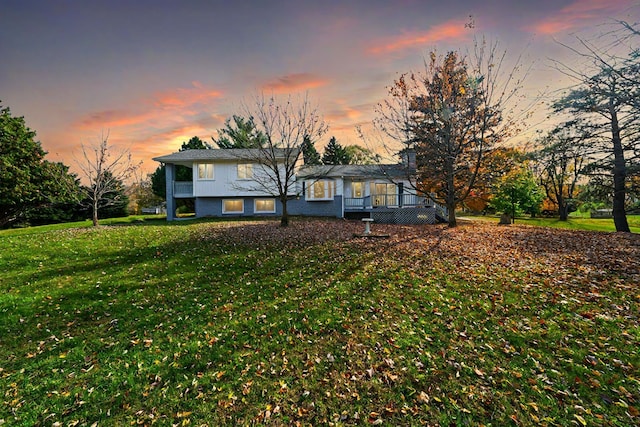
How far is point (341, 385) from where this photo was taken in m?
3.40

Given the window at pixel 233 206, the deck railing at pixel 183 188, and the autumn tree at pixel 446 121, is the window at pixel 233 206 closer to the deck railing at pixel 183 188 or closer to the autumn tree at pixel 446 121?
the deck railing at pixel 183 188

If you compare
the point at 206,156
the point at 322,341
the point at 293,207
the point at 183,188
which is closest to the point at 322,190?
the point at 293,207

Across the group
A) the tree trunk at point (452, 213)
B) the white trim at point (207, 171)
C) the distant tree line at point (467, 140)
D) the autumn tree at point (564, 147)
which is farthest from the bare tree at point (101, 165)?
the autumn tree at point (564, 147)

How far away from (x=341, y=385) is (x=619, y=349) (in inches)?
166

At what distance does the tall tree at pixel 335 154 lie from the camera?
4491 centimetres

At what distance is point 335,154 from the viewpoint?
45750mm

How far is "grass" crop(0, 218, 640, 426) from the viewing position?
3076mm

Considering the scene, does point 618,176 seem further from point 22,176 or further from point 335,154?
point 22,176

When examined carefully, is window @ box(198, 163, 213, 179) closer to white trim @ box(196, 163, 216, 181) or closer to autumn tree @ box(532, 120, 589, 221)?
white trim @ box(196, 163, 216, 181)

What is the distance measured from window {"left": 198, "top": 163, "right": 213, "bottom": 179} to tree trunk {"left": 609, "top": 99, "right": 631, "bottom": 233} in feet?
80.8

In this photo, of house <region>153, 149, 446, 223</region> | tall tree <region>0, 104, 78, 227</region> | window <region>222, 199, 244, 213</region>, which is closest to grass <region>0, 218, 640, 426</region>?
house <region>153, 149, 446, 223</region>

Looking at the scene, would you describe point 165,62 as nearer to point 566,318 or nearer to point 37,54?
point 37,54

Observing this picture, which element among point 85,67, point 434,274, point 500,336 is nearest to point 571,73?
point 434,274

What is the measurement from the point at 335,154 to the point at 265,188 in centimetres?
2728
